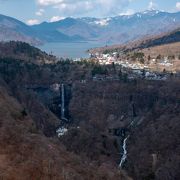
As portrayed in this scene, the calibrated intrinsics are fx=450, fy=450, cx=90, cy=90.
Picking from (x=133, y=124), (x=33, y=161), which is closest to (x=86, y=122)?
(x=133, y=124)

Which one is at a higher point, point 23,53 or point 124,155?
point 23,53

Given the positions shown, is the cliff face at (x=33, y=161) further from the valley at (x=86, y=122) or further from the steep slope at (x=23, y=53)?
the steep slope at (x=23, y=53)

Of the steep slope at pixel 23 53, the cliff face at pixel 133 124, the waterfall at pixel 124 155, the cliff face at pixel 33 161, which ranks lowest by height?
the waterfall at pixel 124 155

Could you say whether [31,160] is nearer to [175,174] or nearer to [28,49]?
[175,174]

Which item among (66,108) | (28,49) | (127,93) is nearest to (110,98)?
→ (127,93)

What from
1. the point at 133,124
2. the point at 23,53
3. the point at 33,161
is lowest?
the point at 133,124

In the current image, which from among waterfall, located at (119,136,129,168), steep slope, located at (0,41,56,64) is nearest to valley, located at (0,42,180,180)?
waterfall, located at (119,136,129,168)

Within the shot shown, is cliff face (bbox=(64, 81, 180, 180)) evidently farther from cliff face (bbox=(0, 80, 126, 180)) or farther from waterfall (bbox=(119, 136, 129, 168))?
cliff face (bbox=(0, 80, 126, 180))

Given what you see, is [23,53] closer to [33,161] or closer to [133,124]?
[133,124]

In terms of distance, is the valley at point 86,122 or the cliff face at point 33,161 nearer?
the cliff face at point 33,161

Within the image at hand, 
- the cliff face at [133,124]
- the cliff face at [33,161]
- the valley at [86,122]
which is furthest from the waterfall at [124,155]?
the cliff face at [33,161]

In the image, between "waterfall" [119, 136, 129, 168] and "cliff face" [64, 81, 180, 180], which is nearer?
"cliff face" [64, 81, 180, 180]
